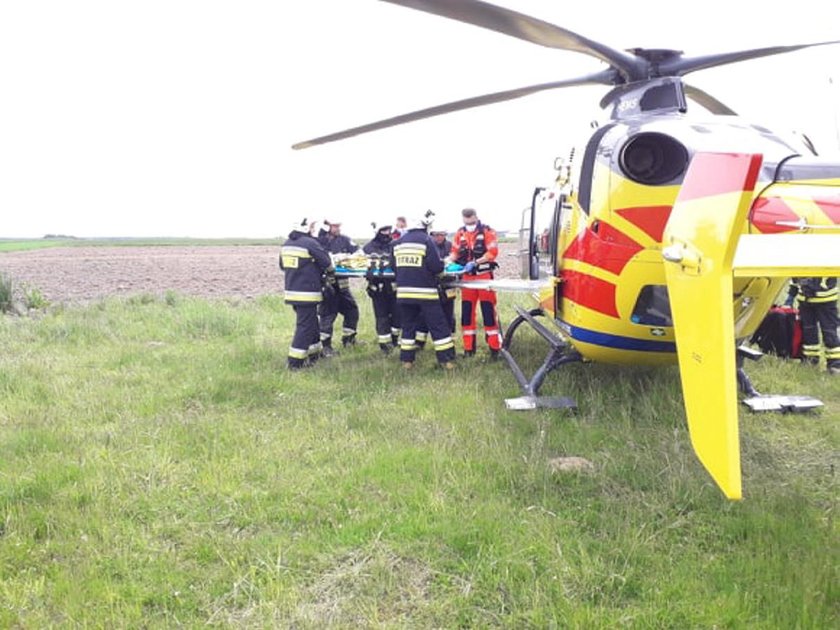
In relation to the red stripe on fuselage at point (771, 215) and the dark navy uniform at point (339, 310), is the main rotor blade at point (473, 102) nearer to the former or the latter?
the red stripe on fuselage at point (771, 215)

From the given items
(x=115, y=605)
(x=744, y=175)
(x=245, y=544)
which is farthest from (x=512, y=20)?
(x=115, y=605)

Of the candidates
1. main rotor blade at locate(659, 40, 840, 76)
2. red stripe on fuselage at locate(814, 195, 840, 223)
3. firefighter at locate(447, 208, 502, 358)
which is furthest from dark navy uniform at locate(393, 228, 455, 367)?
red stripe on fuselage at locate(814, 195, 840, 223)

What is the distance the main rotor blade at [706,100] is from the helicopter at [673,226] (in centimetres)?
3

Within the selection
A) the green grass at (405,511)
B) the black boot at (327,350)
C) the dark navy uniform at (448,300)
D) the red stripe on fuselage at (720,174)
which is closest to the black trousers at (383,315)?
the black boot at (327,350)

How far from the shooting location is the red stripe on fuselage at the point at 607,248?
5047 millimetres

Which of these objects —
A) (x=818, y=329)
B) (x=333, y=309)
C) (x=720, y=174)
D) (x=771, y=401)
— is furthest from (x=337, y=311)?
(x=720, y=174)

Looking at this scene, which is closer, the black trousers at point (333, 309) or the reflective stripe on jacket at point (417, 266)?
the reflective stripe on jacket at point (417, 266)

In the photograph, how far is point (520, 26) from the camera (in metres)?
4.72

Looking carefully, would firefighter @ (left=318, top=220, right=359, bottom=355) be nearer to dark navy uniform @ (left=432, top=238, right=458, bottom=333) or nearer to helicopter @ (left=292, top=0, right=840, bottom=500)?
dark navy uniform @ (left=432, top=238, right=458, bottom=333)

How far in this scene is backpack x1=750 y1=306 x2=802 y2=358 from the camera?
8.62m

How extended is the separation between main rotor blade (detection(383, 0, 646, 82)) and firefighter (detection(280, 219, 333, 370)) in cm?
470

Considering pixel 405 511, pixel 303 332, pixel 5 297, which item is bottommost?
pixel 405 511

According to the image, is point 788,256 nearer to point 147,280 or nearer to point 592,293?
point 592,293

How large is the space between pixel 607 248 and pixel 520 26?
1.80 meters
